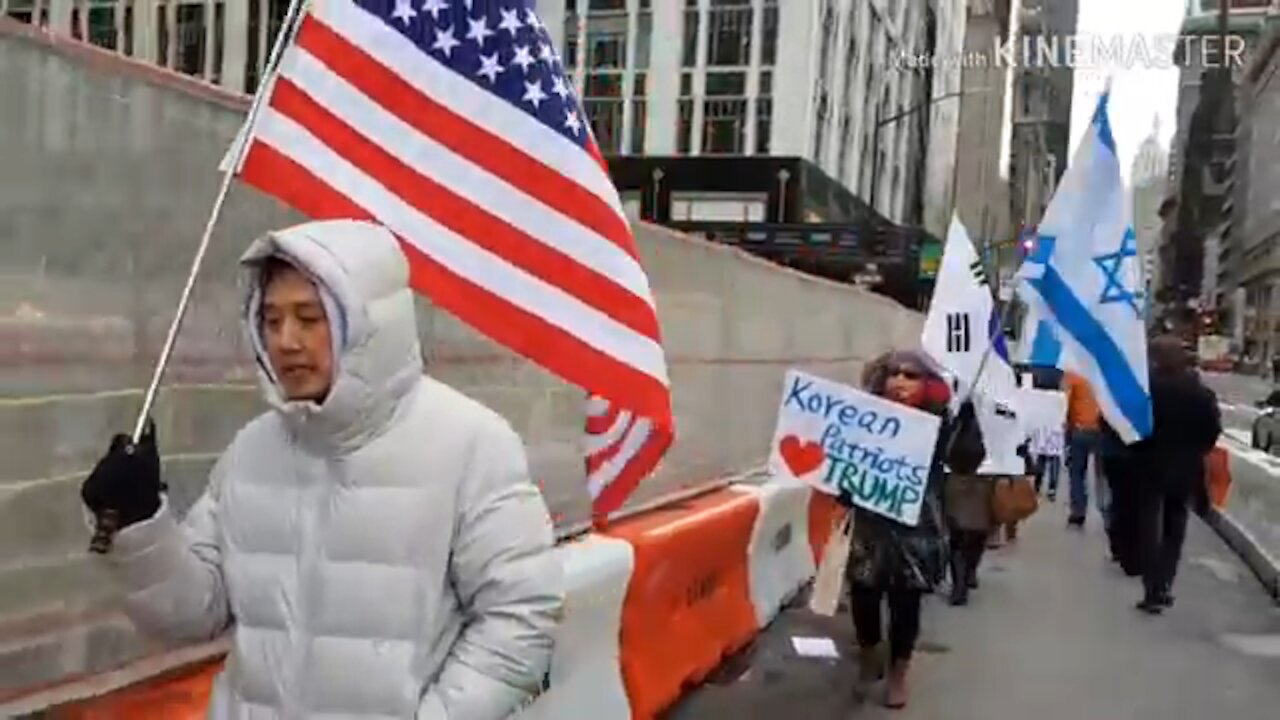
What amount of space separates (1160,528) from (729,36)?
146ft

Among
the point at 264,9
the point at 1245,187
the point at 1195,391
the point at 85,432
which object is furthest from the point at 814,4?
the point at 1245,187

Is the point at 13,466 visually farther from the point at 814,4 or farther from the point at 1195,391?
the point at 814,4

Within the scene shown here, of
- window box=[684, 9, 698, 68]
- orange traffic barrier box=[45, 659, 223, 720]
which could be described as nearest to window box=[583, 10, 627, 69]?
window box=[684, 9, 698, 68]

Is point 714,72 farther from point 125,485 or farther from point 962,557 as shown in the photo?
point 125,485

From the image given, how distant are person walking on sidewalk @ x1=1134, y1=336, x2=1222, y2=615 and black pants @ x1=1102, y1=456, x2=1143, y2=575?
254 millimetres

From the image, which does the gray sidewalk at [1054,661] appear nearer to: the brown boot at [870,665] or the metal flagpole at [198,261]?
the brown boot at [870,665]

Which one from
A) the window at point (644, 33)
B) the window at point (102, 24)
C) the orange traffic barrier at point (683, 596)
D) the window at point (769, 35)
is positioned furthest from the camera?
the window at point (102, 24)

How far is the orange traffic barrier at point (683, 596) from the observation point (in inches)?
254

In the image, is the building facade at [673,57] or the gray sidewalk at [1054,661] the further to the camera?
the building facade at [673,57]

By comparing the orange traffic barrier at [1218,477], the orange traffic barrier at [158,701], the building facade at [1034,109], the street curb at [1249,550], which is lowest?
the street curb at [1249,550]

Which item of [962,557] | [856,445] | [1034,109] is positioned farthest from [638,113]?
[1034,109]

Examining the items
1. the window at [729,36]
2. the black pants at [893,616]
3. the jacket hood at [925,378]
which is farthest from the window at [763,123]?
the black pants at [893,616]

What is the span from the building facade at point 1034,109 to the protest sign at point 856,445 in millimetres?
146153

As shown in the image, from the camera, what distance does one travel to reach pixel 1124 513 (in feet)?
39.3
